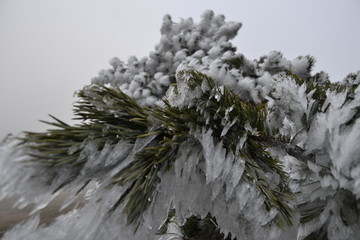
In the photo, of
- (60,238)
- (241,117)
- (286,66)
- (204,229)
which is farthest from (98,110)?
(286,66)

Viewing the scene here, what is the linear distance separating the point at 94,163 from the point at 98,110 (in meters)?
0.19

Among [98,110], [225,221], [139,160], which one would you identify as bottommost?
[225,221]

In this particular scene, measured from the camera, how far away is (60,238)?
2.35 ft

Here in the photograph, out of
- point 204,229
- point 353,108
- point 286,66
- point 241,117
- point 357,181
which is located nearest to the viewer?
point 357,181

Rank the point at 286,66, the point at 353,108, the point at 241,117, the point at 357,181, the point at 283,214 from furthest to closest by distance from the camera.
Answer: the point at 286,66
the point at 241,117
the point at 283,214
the point at 353,108
the point at 357,181

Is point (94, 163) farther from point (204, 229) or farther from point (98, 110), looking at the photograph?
point (204, 229)

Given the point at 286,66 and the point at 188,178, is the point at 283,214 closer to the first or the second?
the point at 188,178

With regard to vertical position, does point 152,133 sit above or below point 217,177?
above

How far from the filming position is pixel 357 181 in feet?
1.92

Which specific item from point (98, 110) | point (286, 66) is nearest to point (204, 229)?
point (98, 110)

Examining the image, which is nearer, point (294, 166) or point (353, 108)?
point (353, 108)

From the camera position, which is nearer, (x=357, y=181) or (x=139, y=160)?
(x=357, y=181)

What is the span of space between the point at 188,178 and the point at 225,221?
0.71 ft

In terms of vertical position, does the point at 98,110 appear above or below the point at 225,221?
above
